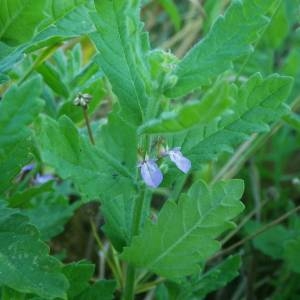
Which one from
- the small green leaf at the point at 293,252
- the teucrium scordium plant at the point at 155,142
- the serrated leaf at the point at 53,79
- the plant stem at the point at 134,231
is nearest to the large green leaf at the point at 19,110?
the teucrium scordium plant at the point at 155,142

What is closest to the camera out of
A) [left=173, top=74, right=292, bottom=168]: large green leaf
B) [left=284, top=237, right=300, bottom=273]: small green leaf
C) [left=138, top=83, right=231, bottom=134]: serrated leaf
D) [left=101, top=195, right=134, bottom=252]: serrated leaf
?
[left=138, top=83, right=231, bottom=134]: serrated leaf

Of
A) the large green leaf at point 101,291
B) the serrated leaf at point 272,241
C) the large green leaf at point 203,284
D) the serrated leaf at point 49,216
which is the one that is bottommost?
the serrated leaf at point 272,241

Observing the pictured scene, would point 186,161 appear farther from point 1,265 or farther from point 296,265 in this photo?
point 296,265

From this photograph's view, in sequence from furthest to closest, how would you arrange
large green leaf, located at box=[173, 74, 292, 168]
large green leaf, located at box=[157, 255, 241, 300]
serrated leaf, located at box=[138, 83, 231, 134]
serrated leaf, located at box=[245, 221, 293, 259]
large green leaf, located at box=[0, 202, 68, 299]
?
serrated leaf, located at box=[245, 221, 293, 259]
large green leaf, located at box=[157, 255, 241, 300]
large green leaf, located at box=[173, 74, 292, 168]
large green leaf, located at box=[0, 202, 68, 299]
serrated leaf, located at box=[138, 83, 231, 134]

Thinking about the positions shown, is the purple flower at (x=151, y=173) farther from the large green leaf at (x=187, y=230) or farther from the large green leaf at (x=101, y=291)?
the large green leaf at (x=101, y=291)

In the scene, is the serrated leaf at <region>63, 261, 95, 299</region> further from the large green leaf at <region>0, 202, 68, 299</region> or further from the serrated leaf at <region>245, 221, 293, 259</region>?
the serrated leaf at <region>245, 221, 293, 259</region>

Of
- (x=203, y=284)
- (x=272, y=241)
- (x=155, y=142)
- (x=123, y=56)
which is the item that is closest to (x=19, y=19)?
(x=123, y=56)

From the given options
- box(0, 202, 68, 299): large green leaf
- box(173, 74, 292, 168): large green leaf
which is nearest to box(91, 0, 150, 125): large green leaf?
box(173, 74, 292, 168): large green leaf
